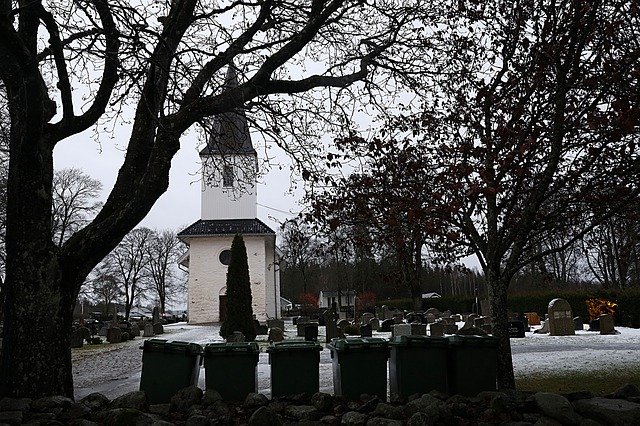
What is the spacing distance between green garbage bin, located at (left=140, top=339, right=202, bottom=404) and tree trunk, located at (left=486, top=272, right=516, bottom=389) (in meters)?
4.28

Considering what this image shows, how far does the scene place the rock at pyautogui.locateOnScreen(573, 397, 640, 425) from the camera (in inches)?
222

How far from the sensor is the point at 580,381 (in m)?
10.0

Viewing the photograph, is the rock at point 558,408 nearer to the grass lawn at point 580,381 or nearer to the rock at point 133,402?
the grass lawn at point 580,381

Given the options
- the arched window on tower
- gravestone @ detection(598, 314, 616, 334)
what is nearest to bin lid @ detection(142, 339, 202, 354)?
the arched window on tower

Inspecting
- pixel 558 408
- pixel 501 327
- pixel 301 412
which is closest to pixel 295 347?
pixel 301 412

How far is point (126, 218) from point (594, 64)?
21.9 feet

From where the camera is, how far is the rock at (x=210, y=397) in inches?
274

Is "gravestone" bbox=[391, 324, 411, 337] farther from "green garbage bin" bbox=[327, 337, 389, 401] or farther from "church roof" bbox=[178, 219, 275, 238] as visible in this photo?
"church roof" bbox=[178, 219, 275, 238]

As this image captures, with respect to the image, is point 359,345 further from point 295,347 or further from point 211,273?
point 211,273

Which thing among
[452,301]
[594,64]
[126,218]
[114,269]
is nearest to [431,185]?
[594,64]

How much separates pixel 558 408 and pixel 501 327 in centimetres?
205

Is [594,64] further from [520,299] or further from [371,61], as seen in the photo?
[520,299]

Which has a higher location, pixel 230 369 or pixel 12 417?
pixel 230 369

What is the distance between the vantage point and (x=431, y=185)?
8.22m
